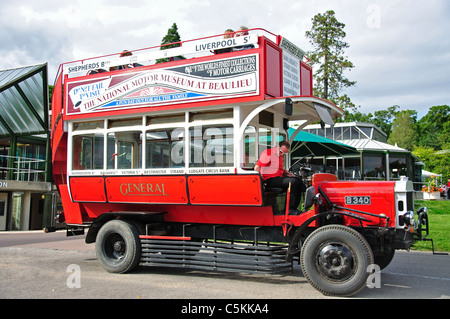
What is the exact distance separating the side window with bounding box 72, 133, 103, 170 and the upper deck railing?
129 centimetres

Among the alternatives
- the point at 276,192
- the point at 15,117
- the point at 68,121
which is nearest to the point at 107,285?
→ the point at 276,192

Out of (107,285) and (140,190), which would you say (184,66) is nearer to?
(140,190)

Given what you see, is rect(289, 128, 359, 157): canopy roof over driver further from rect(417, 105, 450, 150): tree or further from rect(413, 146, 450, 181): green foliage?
rect(417, 105, 450, 150): tree

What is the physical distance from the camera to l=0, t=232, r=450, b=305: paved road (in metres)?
5.95

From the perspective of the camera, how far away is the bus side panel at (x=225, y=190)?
6.48 metres

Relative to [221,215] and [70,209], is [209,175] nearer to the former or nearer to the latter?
[221,215]

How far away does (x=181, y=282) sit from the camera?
22.3 feet

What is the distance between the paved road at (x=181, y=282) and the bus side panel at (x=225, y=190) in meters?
1.29

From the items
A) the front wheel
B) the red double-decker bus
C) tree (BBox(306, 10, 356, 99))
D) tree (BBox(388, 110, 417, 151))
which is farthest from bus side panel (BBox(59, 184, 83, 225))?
tree (BBox(388, 110, 417, 151))

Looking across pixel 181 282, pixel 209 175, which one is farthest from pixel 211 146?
pixel 181 282

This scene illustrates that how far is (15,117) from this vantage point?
73.9 ft

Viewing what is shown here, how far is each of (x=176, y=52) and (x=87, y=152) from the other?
264 centimetres

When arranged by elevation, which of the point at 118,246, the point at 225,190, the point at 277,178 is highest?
the point at 277,178

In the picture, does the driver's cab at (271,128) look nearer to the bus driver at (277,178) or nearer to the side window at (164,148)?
the bus driver at (277,178)
